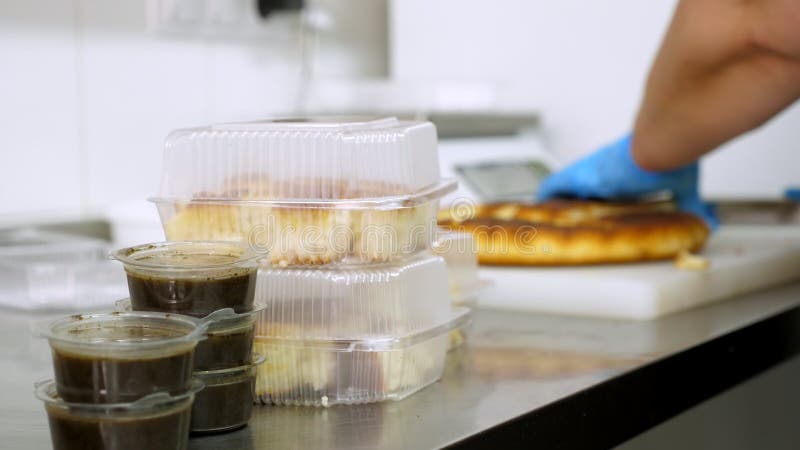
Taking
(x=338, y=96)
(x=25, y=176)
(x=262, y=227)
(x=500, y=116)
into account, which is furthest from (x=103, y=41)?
(x=262, y=227)

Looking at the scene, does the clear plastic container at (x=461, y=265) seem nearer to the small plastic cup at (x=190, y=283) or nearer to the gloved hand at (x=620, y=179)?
the small plastic cup at (x=190, y=283)

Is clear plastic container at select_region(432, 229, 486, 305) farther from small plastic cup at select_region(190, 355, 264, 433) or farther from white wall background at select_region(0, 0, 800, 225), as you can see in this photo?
white wall background at select_region(0, 0, 800, 225)

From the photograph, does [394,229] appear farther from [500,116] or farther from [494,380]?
[500,116]

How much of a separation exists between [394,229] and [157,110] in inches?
49.6

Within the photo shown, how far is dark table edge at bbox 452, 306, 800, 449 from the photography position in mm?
685

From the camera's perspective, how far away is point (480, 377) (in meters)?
0.81

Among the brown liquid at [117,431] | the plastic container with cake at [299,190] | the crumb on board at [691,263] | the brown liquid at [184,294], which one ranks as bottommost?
the crumb on board at [691,263]

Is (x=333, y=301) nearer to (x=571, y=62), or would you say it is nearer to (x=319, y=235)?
(x=319, y=235)

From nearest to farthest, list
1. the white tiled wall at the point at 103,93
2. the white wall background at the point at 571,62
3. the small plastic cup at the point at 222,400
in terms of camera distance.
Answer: the small plastic cup at the point at 222,400 → the white tiled wall at the point at 103,93 → the white wall background at the point at 571,62

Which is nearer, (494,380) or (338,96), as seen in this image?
(494,380)

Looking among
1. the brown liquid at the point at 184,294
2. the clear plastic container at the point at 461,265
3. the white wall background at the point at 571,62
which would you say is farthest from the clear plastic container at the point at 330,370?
the white wall background at the point at 571,62

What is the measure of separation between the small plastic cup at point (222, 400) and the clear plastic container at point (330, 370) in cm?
7

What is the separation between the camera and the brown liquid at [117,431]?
1.67 feet

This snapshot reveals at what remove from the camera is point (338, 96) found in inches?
76.8
